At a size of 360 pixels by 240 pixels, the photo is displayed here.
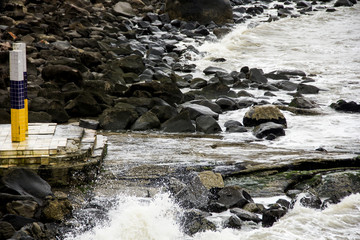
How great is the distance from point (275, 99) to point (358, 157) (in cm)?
449

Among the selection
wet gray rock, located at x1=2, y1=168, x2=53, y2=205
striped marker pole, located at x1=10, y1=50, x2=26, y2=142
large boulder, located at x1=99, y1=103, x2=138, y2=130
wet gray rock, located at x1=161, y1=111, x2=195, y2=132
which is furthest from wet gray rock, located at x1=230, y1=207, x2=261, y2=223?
large boulder, located at x1=99, y1=103, x2=138, y2=130

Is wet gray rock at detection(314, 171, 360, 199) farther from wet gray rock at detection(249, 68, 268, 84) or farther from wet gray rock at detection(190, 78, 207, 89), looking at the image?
wet gray rock at detection(249, 68, 268, 84)

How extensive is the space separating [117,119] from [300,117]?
3.37 meters

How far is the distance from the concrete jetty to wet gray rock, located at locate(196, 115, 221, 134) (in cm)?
250

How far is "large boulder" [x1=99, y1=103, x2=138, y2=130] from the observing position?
308 inches

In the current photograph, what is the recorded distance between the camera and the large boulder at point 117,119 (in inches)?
308

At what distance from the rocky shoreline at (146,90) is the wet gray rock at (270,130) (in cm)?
2

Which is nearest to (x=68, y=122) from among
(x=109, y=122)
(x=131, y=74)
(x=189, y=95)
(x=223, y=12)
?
(x=109, y=122)

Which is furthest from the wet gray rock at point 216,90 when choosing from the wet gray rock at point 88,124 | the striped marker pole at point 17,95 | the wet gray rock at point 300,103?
the striped marker pole at point 17,95

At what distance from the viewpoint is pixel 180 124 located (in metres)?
7.81

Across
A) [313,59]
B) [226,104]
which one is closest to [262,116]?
[226,104]

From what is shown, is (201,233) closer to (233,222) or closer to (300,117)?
(233,222)

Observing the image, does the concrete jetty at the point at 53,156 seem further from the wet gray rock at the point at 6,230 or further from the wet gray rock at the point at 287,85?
the wet gray rock at the point at 287,85

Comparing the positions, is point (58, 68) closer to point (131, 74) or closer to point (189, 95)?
point (131, 74)
